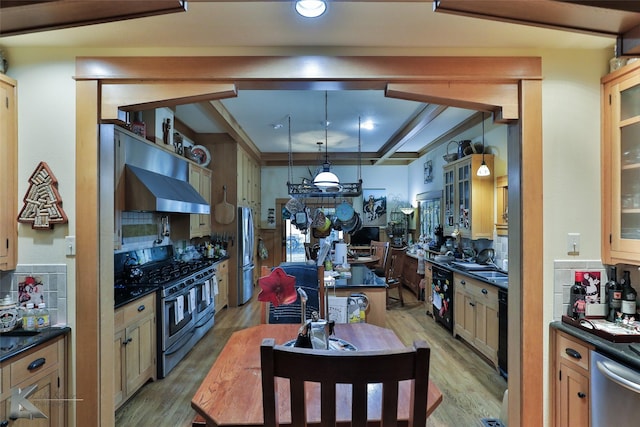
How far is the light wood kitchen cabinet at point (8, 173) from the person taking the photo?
179cm

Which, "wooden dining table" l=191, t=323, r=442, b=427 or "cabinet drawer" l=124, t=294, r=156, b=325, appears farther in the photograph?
"cabinet drawer" l=124, t=294, r=156, b=325

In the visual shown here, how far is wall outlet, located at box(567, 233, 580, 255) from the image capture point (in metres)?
1.89

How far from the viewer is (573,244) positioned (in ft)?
6.20

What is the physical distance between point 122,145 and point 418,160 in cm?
585

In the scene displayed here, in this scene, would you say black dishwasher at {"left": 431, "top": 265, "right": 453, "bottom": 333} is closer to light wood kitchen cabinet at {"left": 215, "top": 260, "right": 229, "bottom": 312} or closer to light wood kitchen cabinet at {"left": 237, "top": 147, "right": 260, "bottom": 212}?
light wood kitchen cabinet at {"left": 215, "top": 260, "right": 229, "bottom": 312}

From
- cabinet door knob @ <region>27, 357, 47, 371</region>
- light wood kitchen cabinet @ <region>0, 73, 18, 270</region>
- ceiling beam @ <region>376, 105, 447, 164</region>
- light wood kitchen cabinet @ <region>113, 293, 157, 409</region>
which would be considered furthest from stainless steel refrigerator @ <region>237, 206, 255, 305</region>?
cabinet door knob @ <region>27, 357, 47, 371</region>

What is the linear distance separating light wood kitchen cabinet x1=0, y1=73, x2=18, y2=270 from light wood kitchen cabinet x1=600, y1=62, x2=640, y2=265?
3419 millimetres

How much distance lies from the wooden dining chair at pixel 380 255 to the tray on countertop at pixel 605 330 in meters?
3.63

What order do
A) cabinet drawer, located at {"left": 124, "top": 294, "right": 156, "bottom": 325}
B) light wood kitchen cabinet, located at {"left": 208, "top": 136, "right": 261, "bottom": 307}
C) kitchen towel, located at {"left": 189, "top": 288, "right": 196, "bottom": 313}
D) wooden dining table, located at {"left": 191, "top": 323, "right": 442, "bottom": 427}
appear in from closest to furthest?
wooden dining table, located at {"left": 191, "top": 323, "right": 442, "bottom": 427}
cabinet drawer, located at {"left": 124, "top": 294, "right": 156, "bottom": 325}
kitchen towel, located at {"left": 189, "top": 288, "right": 196, "bottom": 313}
light wood kitchen cabinet, located at {"left": 208, "top": 136, "right": 261, "bottom": 307}

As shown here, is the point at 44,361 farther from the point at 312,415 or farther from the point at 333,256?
the point at 333,256

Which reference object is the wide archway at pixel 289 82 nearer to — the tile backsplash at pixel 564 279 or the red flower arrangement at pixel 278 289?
the tile backsplash at pixel 564 279

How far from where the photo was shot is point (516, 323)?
192 centimetres

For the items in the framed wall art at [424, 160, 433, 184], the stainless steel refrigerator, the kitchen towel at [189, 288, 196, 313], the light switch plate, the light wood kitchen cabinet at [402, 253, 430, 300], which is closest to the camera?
the light switch plate

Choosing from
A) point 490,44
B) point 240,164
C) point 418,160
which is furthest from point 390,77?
point 418,160
